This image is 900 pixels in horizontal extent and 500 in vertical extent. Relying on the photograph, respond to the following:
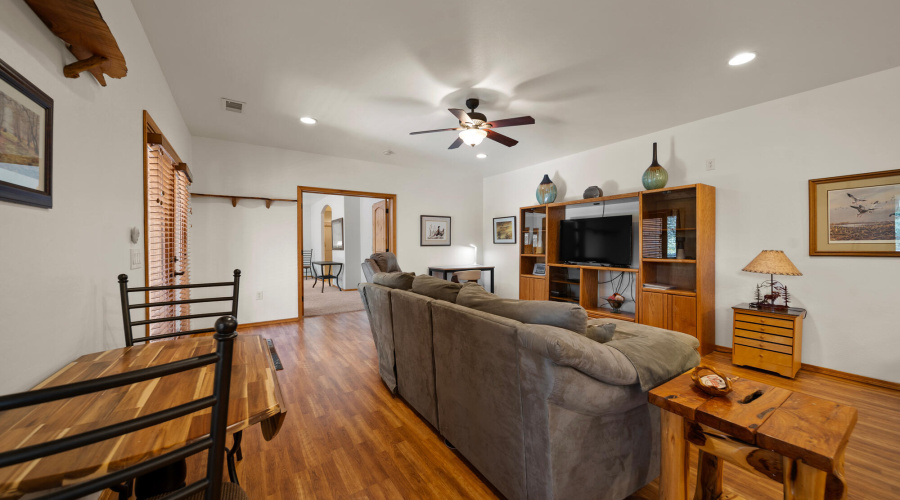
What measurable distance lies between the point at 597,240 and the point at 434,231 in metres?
2.96

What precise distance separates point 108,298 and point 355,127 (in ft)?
10.0

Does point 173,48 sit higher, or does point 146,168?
point 173,48

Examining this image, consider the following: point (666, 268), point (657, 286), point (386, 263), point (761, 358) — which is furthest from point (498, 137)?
point (761, 358)

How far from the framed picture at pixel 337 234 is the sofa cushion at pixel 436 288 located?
6900 mm

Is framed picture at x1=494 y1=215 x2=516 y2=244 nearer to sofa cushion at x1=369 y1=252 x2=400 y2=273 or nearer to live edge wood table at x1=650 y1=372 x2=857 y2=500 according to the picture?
sofa cushion at x1=369 y1=252 x2=400 y2=273

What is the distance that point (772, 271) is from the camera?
118 inches

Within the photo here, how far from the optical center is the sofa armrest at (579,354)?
125 cm

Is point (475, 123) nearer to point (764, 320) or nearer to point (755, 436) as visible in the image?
point (755, 436)

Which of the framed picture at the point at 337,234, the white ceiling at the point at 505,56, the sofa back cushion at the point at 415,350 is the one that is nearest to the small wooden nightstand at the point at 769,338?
the white ceiling at the point at 505,56

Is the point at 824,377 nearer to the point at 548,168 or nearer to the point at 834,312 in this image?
the point at 834,312

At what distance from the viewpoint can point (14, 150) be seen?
978 millimetres

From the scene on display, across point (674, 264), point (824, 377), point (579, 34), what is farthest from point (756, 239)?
point (579, 34)

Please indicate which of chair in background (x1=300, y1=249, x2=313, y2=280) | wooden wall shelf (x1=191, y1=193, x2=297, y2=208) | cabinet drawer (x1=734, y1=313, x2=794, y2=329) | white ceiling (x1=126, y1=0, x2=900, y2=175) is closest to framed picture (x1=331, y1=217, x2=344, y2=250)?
chair in background (x1=300, y1=249, x2=313, y2=280)

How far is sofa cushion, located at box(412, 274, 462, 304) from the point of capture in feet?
6.82
